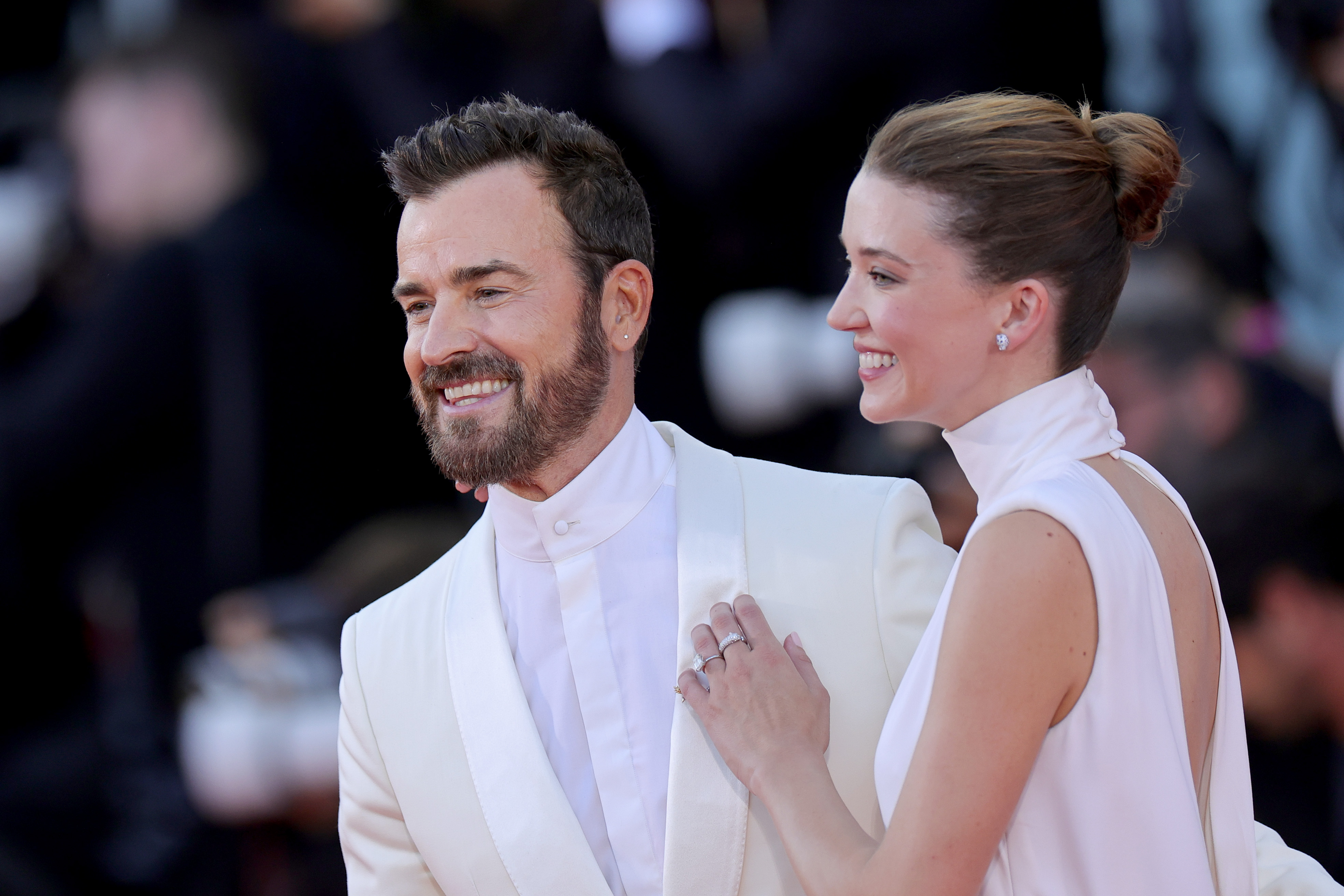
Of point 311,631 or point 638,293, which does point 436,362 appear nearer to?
point 638,293

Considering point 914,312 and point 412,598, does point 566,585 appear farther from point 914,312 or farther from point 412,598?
point 914,312

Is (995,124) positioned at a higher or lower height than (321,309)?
higher

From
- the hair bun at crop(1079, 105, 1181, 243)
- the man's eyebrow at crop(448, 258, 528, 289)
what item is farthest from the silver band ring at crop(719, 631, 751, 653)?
the hair bun at crop(1079, 105, 1181, 243)

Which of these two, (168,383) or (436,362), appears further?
(168,383)

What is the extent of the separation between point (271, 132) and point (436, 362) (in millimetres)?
2379

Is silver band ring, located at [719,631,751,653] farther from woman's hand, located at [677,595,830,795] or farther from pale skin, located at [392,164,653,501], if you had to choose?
pale skin, located at [392,164,653,501]

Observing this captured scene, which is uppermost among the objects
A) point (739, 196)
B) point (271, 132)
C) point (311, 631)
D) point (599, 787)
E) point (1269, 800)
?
point (271, 132)

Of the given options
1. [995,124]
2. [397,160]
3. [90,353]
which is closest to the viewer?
[995,124]

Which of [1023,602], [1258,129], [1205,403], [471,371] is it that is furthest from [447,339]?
[1258,129]

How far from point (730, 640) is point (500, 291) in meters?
0.63

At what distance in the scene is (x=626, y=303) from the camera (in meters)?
2.24

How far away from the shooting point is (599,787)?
1974 millimetres

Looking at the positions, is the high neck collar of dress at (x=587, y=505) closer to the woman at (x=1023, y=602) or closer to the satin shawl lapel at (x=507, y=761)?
the satin shawl lapel at (x=507, y=761)

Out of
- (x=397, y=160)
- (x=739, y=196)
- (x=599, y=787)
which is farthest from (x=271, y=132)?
(x=599, y=787)
